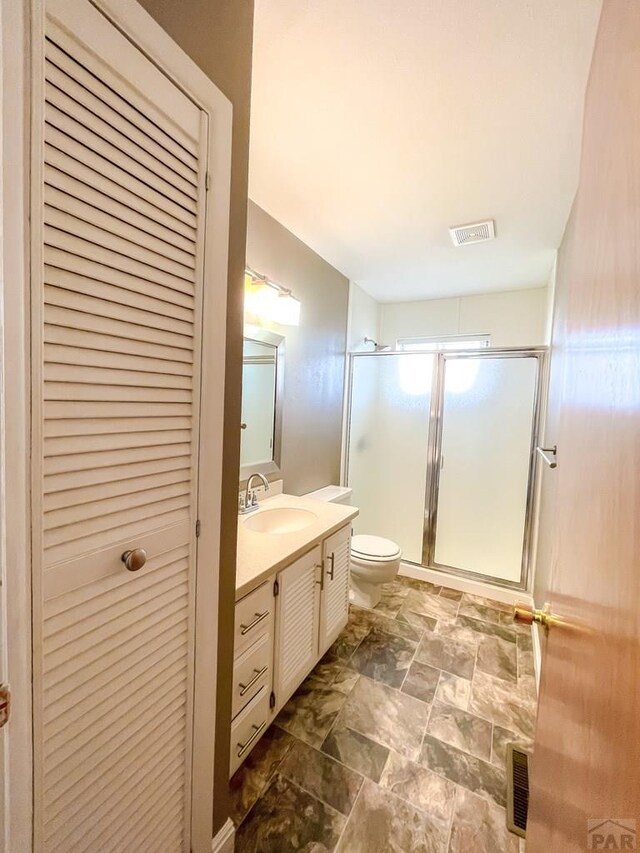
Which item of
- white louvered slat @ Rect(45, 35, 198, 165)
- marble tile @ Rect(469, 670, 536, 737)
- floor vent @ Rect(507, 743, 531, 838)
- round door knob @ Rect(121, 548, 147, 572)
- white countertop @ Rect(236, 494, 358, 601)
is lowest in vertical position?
marble tile @ Rect(469, 670, 536, 737)

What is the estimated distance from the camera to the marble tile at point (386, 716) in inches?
56.2

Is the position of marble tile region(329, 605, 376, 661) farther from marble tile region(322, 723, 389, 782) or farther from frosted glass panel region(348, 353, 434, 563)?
frosted glass panel region(348, 353, 434, 563)

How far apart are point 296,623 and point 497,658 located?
1.30 m

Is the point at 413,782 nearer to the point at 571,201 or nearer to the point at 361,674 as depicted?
the point at 361,674

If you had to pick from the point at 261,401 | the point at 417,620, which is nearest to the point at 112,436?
the point at 261,401

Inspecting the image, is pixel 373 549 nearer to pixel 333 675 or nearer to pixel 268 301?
pixel 333 675

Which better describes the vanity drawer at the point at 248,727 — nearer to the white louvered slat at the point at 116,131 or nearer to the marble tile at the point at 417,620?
the marble tile at the point at 417,620

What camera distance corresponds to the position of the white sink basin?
1803 millimetres

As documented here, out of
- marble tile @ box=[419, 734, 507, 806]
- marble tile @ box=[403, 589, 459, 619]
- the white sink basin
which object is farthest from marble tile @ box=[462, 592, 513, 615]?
the white sink basin

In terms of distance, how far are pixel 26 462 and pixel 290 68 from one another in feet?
4.83

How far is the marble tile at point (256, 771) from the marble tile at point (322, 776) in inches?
1.6

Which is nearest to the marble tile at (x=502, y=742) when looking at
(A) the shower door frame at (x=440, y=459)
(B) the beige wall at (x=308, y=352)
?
(A) the shower door frame at (x=440, y=459)

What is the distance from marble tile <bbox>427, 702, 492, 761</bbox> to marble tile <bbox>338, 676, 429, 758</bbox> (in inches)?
1.9

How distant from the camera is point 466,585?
2711 millimetres
